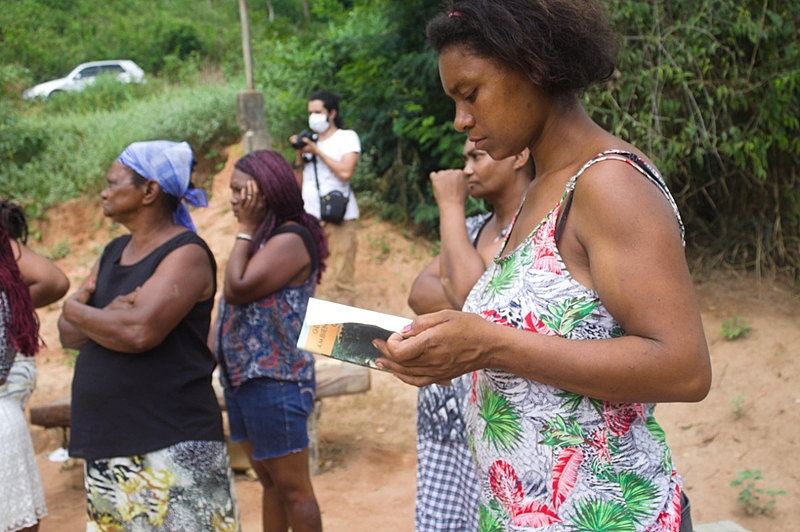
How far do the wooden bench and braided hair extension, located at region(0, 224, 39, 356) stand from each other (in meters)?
2.30

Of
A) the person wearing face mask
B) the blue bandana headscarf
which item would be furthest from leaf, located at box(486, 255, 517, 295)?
the person wearing face mask

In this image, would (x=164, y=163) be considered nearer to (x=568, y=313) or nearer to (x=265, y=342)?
(x=265, y=342)

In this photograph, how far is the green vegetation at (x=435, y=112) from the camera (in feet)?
19.8

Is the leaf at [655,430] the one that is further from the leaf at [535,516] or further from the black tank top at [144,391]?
the black tank top at [144,391]

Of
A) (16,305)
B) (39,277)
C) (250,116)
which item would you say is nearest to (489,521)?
(16,305)

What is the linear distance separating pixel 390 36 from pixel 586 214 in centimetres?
806

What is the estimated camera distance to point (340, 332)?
158cm

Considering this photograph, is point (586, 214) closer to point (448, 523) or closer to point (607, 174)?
point (607, 174)

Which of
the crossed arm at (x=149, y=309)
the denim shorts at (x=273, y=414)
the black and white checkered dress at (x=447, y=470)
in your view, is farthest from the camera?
the denim shorts at (x=273, y=414)

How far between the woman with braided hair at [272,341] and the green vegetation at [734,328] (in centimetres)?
395

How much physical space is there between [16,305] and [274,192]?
1.15 meters

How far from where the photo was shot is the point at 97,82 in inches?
642

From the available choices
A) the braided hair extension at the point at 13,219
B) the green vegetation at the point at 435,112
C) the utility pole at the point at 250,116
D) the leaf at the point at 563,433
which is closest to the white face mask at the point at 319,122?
the green vegetation at the point at 435,112

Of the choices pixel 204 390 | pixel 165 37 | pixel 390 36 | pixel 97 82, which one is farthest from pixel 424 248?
pixel 165 37
